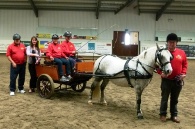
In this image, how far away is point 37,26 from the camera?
21.2m

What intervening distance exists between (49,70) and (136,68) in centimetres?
248

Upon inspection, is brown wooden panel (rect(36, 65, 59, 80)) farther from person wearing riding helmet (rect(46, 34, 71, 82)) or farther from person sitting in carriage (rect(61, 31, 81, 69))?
person sitting in carriage (rect(61, 31, 81, 69))

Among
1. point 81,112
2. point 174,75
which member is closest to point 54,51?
point 81,112

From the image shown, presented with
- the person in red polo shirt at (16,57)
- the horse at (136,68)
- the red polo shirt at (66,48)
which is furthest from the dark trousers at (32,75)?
the horse at (136,68)

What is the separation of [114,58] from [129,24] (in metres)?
15.9

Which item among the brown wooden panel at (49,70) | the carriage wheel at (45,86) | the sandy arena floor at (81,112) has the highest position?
the brown wooden panel at (49,70)

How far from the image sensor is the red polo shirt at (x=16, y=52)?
7.07m

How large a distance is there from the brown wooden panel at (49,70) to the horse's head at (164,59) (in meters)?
2.76

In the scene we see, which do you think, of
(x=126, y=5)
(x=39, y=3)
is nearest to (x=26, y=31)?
(x=39, y=3)

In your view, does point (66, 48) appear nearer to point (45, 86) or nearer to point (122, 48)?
point (45, 86)

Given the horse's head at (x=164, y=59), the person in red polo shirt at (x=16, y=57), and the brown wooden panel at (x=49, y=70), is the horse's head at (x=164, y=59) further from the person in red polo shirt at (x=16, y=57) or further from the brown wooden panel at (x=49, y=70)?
the person in red polo shirt at (x=16, y=57)

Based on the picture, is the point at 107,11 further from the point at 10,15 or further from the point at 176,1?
the point at 10,15

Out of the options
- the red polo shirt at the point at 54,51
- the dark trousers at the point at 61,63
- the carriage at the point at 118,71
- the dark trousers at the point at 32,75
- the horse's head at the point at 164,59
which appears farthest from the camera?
the dark trousers at the point at 32,75

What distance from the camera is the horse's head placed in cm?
→ 473
